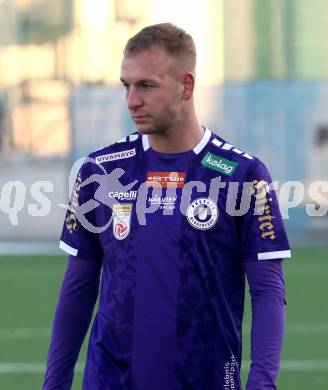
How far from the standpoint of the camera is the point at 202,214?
3.53 meters

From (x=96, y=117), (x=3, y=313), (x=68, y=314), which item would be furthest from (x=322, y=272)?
(x=68, y=314)

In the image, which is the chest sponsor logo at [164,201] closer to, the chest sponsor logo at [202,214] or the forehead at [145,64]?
the chest sponsor logo at [202,214]

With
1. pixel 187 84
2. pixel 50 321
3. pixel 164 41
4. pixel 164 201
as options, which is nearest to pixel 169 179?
pixel 164 201

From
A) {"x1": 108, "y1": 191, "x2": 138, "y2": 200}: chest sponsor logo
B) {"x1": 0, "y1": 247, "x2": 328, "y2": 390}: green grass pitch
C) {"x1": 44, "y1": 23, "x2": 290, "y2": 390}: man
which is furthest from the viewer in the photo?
{"x1": 0, "y1": 247, "x2": 328, "y2": 390}: green grass pitch

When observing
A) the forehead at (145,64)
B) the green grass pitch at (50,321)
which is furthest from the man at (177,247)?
the green grass pitch at (50,321)

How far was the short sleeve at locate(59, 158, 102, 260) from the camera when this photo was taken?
3668 mm

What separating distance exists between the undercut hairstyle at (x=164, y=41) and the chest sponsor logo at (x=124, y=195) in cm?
40

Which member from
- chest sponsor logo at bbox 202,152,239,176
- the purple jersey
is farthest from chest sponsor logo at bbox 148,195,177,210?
chest sponsor logo at bbox 202,152,239,176

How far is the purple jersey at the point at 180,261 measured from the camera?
11.5 ft

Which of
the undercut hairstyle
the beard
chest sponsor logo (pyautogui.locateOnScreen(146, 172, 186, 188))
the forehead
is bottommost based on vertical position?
chest sponsor logo (pyautogui.locateOnScreen(146, 172, 186, 188))

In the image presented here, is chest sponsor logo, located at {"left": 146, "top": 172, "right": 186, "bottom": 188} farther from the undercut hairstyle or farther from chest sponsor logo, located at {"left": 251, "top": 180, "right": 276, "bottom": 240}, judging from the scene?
the undercut hairstyle

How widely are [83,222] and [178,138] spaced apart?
0.38m

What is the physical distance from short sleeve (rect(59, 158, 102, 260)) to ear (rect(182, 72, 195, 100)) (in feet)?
1.15

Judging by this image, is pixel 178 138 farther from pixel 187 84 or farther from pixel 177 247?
pixel 177 247
